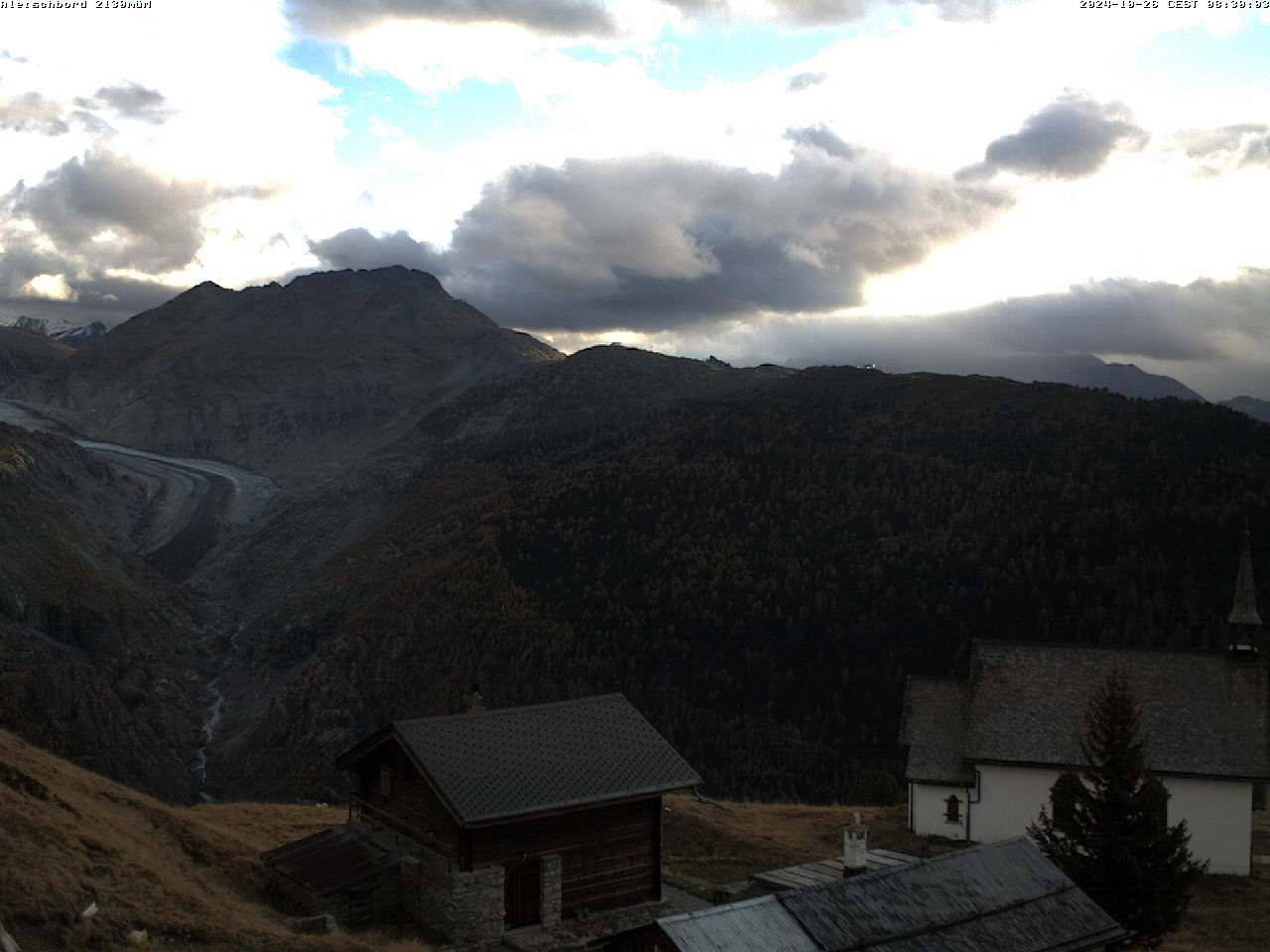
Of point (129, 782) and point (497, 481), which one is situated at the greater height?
point (497, 481)

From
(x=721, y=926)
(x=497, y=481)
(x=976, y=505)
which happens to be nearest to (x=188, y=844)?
(x=721, y=926)

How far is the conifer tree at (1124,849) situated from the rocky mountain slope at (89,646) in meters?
40.0

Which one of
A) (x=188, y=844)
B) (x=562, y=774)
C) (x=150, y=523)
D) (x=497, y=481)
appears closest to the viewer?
(x=562, y=774)

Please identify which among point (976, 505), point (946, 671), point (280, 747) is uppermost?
point (976, 505)

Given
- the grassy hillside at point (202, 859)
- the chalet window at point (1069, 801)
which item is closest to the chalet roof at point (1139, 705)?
the grassy hillside at point (202, 859)

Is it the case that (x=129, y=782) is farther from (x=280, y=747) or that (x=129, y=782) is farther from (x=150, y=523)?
(x=150, y=523)

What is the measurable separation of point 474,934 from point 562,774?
4135mm

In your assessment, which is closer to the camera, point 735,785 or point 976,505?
point 735,785

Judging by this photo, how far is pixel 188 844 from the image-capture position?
2881cm

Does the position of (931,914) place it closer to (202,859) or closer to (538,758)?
(538,758)

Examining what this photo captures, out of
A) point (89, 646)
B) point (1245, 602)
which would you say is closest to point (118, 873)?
point (1245, 602)

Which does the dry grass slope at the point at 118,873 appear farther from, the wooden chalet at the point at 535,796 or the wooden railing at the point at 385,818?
the wooden chalet at the point at 535,796

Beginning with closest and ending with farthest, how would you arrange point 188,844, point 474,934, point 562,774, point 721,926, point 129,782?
point 721,926 → point 474,934 → point 562,774 → point 188,844 → point 129,782

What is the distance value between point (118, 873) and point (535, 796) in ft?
29.6
